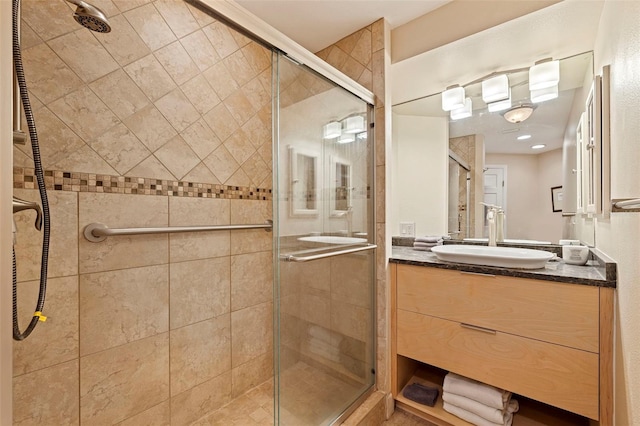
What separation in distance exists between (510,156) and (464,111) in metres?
0.45

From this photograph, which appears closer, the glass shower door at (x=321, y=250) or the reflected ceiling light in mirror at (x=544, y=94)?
the glass shower door at (x=321, y=250)

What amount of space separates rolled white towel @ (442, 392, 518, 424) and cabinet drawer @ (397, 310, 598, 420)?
0.16 metres

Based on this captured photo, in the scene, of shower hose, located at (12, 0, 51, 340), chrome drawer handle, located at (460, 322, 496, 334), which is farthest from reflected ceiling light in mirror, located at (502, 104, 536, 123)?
shower hose, located at (12, 0, 51, 340)

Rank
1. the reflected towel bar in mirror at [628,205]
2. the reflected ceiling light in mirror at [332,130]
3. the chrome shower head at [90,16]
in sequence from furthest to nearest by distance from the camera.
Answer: the reflected ceiling light in mirror at [332,130] < the chrome shower head at [90,16] < the reflected towel bar in mirror at [628,205]

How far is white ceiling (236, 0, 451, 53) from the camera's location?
5.23 feet

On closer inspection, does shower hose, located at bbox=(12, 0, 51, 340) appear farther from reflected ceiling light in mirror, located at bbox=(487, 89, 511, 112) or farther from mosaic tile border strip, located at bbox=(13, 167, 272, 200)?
reflected ceiling light in mirror, located at bbox=(487, 89, 511, 112)

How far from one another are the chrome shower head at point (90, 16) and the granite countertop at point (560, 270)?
1.66 m

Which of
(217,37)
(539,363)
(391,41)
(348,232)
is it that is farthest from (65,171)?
(539,363)

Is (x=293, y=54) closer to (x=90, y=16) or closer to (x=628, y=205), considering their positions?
(x=90, y=16)

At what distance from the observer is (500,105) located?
1.89m

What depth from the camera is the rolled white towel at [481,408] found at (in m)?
1.37

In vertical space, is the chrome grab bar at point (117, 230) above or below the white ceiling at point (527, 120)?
below

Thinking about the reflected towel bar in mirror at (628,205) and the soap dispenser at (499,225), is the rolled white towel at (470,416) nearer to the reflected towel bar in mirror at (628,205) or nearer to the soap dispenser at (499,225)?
the soap dispenser at (499,225)

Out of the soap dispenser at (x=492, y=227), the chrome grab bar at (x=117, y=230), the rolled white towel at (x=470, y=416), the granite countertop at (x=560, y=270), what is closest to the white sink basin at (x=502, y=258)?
the granite countertop at (x=560, y=270)
